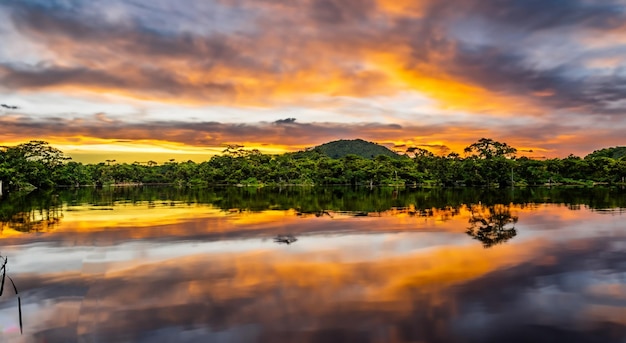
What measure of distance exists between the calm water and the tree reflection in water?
161 mm

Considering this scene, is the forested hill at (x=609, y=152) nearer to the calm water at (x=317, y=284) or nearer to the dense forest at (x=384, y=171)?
the dense forest at (x=384, y=171)

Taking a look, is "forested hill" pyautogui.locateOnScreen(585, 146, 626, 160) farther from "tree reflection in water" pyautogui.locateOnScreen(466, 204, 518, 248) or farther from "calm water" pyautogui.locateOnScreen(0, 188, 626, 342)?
"calm water" pyautogui.locateOnScreen(0, 188, 626, 342)

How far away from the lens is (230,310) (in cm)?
850

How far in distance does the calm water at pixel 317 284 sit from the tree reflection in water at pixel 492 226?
0.16 m

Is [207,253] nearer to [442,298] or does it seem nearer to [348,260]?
[348,260]

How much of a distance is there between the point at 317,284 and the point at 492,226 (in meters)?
12.9

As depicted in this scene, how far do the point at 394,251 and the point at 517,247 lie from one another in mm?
4196

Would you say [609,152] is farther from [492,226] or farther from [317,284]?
[317,284]

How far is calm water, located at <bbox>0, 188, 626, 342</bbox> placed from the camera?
24.7ft

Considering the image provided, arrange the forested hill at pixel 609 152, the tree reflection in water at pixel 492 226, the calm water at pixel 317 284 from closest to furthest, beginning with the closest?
1. the calm water at pixel 317 284
2. the tree reflection in water at pixel 492 226
3. the forested hill at pixel 609 152

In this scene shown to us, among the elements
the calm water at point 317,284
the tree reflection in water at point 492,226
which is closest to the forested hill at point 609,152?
the tree reflection in water at point 492,226

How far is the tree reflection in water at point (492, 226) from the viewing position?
1686 centimetres

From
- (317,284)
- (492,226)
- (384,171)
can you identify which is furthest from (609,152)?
(317,284)

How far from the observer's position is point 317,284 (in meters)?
10.3
